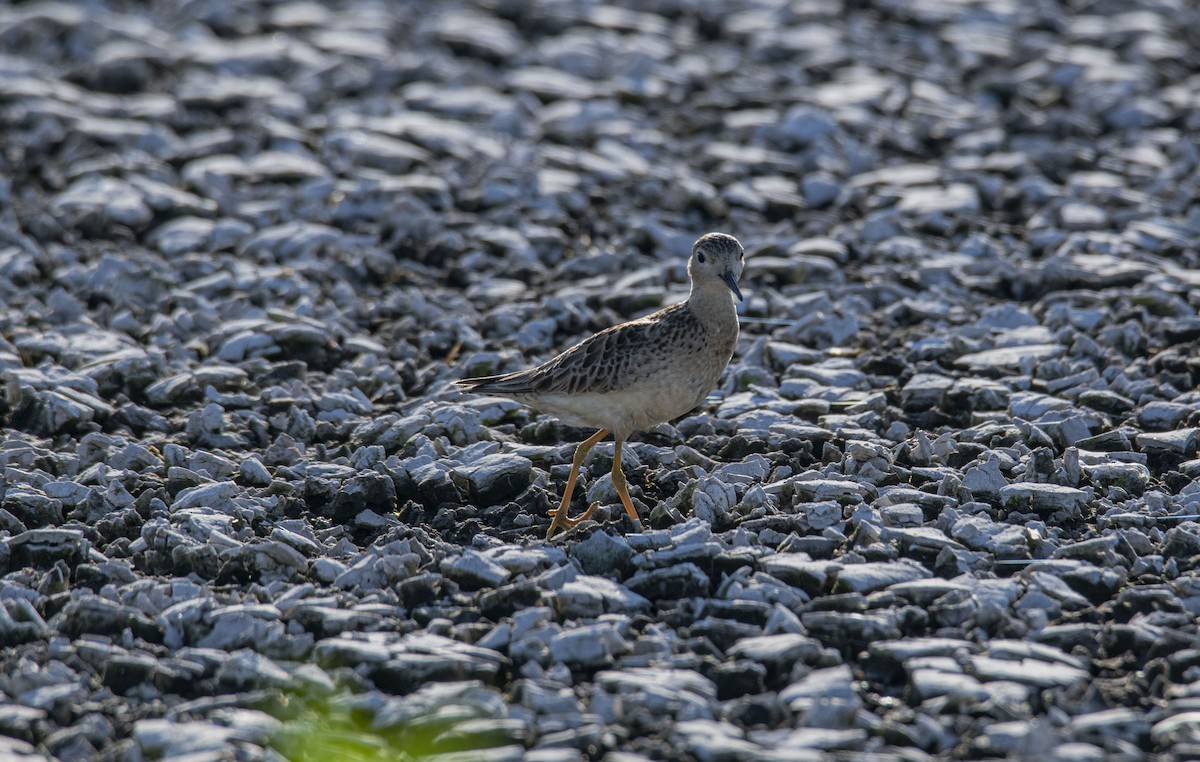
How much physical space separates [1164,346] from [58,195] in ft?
36.0

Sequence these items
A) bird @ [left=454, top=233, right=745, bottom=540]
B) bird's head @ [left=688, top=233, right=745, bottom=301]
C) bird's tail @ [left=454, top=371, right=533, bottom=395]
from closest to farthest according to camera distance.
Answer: bird @ [left=454, top=233, right=745, bottom=540] → bird's head @ [left=688, top=233, right=745, bottom=301] → bird's tail @ [left=454, top=371, right=533, bottom=395]

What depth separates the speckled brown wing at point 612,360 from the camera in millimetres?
9117

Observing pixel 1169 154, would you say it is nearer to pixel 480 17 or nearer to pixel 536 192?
pixel 536 192

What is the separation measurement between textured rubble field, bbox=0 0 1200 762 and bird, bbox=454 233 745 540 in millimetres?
465

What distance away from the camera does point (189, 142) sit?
16.1 m

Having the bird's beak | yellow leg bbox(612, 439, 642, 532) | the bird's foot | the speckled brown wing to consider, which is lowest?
the bird's foot

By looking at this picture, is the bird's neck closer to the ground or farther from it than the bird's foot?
farther from it

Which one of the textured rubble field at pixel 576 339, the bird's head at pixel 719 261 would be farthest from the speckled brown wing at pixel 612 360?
the textured rubble field at pixel 576 339

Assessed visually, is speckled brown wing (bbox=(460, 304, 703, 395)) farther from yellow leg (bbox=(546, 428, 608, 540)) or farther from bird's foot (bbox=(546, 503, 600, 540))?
bird's foot (bbox=(546, 503, 600, 540))

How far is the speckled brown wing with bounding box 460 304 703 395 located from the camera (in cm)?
912

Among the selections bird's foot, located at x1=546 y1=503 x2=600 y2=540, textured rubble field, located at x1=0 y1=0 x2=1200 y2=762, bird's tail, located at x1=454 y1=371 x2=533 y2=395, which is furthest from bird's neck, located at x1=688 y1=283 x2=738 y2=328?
bird's foot, located at x1=546 y1=503 x2=600 y2=540

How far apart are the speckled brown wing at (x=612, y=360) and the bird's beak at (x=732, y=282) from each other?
32 cm

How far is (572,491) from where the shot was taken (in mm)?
9070

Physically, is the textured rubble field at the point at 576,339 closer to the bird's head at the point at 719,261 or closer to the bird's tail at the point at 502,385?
the bird's tail at the point at 502,385
